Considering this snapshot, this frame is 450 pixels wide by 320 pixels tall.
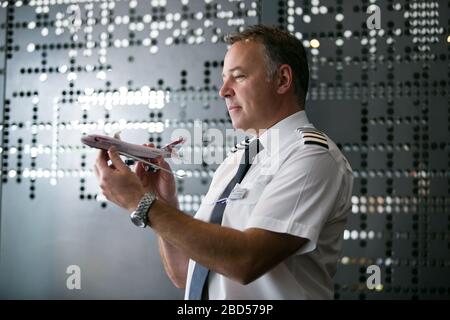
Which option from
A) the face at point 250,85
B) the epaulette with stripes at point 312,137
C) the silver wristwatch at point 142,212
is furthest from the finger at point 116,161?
the epaulette with stripes at point 312,137

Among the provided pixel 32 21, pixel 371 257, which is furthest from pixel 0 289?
pixel 371 257

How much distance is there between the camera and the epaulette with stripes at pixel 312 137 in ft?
5.48

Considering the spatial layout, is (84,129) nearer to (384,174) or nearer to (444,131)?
(384,174)

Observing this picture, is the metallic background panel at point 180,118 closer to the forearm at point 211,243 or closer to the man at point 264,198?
the man at point 264,198

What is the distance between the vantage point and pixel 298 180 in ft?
5.24

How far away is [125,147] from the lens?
1807 millimetres

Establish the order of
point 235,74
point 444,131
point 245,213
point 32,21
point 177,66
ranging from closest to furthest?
point 245,213
point 235,74
point 444,131
point 177,66
point 32,21

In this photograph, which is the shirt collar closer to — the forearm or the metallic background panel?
the forearm

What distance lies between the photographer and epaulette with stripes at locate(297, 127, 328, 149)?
5.48ft

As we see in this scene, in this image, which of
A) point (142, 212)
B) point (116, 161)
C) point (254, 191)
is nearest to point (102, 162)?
point (116, 161)

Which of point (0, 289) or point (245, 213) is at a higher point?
point (245, 213)

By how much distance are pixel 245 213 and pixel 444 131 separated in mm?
1791

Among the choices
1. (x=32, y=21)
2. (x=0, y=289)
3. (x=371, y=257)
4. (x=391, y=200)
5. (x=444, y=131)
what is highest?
(x=32, y=21)

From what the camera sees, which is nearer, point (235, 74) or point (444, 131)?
point (235, 74)
